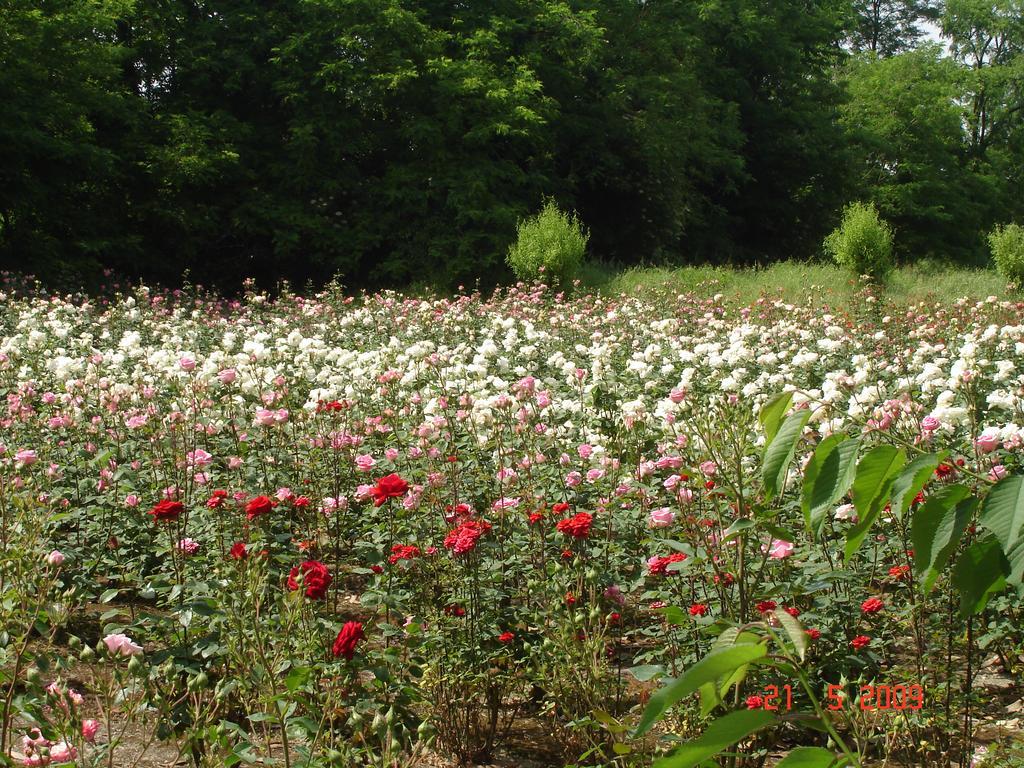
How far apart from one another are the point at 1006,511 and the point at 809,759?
35 centimetres

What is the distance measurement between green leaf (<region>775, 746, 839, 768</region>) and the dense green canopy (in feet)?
54.7

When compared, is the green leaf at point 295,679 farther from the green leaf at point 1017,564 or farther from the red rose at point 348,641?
the green leaf at point 1017,564

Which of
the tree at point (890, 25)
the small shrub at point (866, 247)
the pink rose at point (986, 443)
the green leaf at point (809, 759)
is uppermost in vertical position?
the tree at point (890, 25)

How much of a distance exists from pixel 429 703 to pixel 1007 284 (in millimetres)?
16963

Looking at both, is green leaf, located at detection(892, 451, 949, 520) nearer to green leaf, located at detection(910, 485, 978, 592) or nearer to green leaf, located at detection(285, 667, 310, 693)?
green leaf, located at detection(910, 485, 978, 592)

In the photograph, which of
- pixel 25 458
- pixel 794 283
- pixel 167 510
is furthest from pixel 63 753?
pixel 794 283

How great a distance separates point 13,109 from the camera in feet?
48.0

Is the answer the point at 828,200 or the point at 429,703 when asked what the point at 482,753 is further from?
the point at 828,200

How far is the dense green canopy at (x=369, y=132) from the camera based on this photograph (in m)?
16.1

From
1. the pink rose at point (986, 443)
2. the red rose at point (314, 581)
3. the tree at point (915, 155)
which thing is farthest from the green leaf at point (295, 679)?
the tree at point (915, 155)

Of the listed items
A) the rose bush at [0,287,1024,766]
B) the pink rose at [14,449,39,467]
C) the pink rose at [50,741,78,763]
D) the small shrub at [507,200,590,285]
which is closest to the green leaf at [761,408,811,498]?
the rose bush at [0,287,1024,766]

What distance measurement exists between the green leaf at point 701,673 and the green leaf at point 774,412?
0.39 metres

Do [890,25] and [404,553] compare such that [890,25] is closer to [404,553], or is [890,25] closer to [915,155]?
[915,155]

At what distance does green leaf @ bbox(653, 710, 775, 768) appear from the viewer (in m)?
0.73
